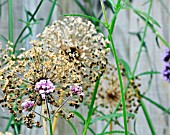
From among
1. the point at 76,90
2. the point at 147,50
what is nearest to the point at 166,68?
the point at 147,50

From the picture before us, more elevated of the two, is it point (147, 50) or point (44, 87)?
point (147, 50)

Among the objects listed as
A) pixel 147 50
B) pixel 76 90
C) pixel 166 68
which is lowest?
pixel 76 90

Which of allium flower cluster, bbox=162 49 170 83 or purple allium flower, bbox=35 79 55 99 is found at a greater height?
allium flower cluster, bbox=162 49 170 83

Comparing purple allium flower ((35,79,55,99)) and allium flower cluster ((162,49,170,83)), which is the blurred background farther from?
purple allium flower ((35,79,55,99))

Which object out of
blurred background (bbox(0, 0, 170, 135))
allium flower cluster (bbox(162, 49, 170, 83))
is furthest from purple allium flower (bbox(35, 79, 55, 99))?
blurred background (bbox(0, 0, 170, 135))

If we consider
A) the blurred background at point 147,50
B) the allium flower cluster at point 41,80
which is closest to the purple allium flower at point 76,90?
Result: the allium flower cluster at point 41,80

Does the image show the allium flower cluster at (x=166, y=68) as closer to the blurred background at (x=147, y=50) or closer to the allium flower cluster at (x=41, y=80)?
the blurred background at (x=147, y=50)

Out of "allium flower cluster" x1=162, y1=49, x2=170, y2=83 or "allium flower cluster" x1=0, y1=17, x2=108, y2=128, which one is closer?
"allium flower cluster" x1=0, y1=17, x2=108, y2=128

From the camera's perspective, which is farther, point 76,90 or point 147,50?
point 147,50

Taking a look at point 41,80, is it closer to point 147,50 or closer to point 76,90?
point 76,90
